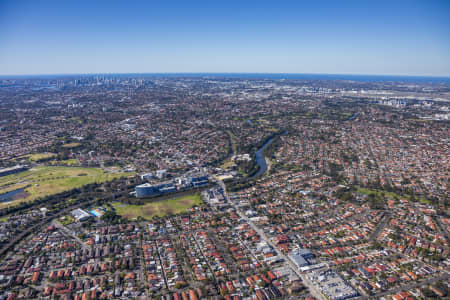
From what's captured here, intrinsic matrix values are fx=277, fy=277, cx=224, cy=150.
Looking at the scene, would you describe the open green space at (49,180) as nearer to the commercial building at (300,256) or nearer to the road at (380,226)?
the commercial building at (300,256)

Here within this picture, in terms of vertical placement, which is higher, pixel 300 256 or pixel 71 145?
pixel 71 145

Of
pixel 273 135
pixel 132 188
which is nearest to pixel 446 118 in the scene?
pixel 273 135

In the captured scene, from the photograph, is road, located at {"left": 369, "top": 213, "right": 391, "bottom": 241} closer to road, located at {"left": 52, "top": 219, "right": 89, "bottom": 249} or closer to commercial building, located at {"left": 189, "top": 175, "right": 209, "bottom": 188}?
commercial building, located at {"left": 189, "top": 175, "right": 209, "bottom": 188}

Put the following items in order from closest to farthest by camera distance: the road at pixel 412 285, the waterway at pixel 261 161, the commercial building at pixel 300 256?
the road at pixel 412 285 → the commercial building at pixel 300 256 → the waterway at pixel 261 161

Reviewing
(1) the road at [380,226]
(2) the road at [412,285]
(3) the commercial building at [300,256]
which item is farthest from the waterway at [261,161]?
(2) the road at [412,285]

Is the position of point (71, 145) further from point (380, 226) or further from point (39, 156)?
point (380, 226)

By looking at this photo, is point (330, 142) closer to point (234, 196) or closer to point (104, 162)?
point (234, 196)

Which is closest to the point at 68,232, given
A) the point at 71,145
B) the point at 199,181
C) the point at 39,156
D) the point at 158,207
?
the point at 158,207

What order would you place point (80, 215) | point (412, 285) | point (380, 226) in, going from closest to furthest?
point (412, 285) < point (380, 226) < point (80, 215)
